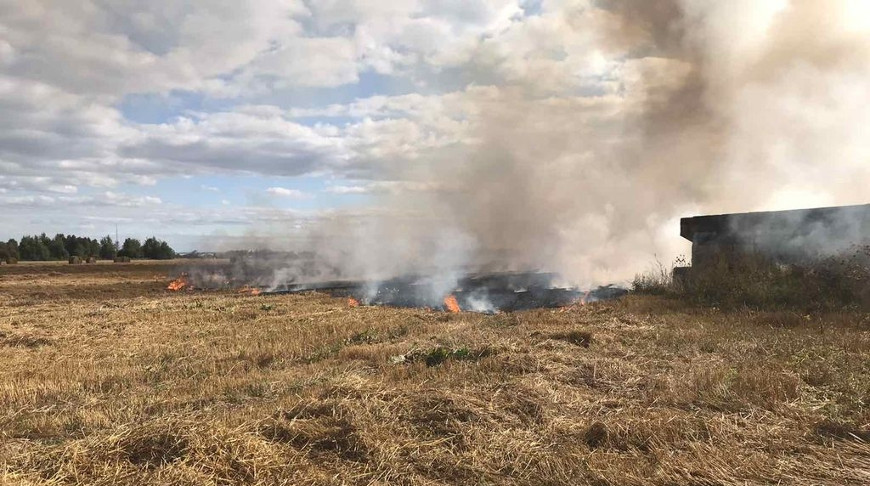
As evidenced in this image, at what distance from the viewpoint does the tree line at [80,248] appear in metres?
90.9

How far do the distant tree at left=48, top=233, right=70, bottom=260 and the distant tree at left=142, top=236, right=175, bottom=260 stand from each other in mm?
13200

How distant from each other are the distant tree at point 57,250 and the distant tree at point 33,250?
182 cm

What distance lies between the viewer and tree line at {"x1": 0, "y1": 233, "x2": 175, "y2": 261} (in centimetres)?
9088

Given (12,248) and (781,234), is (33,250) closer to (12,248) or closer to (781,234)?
(12,248)

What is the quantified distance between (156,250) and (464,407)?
382 ft

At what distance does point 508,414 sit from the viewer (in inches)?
240

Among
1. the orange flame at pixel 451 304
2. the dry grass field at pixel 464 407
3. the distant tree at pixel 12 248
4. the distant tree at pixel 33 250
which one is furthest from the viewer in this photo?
the distant tree at pixel 33 250

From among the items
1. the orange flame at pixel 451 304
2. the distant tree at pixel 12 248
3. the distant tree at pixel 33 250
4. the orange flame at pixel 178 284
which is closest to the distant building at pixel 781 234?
the orange flame at pixel 451 304

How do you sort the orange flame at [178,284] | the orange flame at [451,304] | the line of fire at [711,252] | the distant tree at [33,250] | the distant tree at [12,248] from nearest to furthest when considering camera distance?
1. the line of fire at [711,252]
2. the orange flame at [451,304]
3. the orange flame at [178,284]
4. the distant tree at [12,248]
5. the distant tree at [33,250]

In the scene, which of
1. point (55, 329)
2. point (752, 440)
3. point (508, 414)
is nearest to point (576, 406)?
point (508, 414)

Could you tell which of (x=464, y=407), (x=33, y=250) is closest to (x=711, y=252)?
(x=464, y=407)

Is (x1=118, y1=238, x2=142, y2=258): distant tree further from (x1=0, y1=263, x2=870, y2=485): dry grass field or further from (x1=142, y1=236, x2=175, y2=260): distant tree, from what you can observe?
(x1=0, y1=263, x2=870, y2=485): dry grass field

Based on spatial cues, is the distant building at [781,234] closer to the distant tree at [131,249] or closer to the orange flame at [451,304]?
the orange flame at [451,304]

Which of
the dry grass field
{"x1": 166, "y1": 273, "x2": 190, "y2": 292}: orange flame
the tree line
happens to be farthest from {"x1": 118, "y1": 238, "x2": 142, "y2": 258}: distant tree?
the dry grass field
